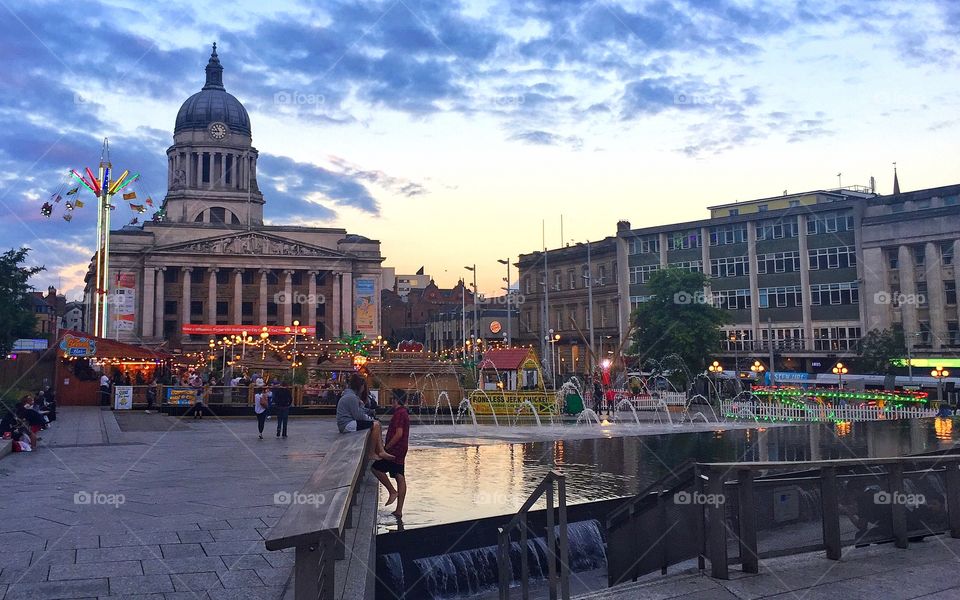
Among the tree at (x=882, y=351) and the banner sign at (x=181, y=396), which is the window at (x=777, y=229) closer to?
the tree at (x=882, y=351)

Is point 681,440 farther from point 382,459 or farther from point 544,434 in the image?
point 382,459

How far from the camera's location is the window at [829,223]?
202 ft

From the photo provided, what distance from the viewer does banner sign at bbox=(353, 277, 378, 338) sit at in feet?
345

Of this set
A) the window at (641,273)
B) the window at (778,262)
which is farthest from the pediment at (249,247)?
the window at (778,262)

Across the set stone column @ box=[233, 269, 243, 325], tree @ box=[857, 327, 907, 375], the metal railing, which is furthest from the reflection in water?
stone column @ box=[233, 269, 243, 325]

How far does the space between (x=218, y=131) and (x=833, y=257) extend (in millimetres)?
87680

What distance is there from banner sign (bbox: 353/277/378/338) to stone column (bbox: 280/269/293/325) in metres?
8.53

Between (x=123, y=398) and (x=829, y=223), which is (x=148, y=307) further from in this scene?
(x=829, y=223)

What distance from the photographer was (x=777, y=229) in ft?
216

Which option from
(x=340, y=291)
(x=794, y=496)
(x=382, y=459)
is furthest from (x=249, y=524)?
(x=340, y=291)

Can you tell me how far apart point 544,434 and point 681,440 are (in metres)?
4.56

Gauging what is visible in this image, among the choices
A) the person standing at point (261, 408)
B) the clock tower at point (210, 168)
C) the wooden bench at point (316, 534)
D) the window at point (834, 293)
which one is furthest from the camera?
the clock tower at point (210, 168)

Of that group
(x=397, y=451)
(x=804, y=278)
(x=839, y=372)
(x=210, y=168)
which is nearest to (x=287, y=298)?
(x=210, y=168)

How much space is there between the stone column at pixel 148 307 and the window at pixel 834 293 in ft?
255
